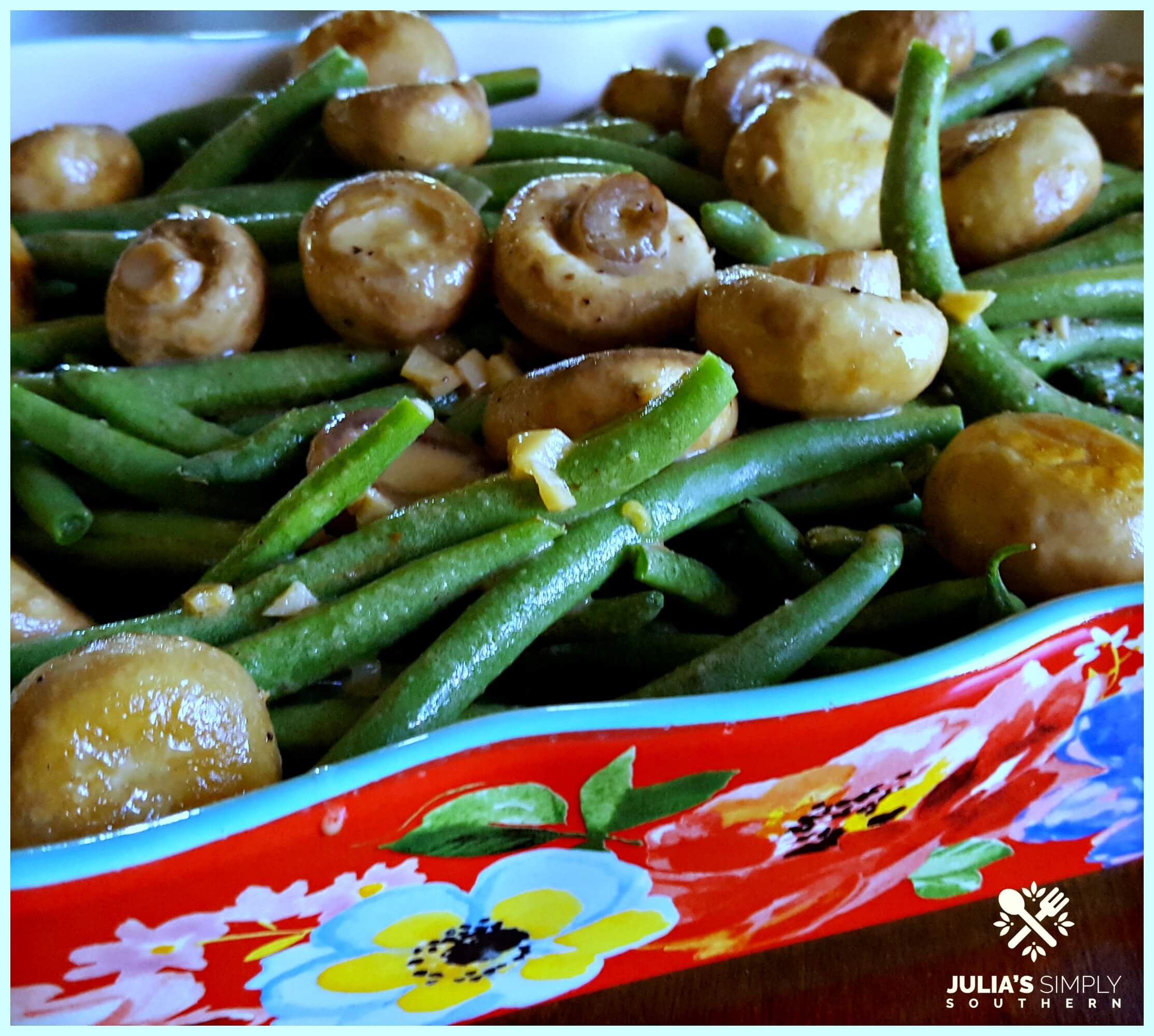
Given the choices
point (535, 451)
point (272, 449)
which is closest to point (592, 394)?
point (535, 451)

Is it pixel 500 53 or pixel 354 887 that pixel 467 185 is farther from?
pixel 354 887

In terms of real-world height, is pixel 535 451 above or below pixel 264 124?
below

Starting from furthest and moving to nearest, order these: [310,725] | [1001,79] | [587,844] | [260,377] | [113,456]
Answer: [1001,79] < [260,377] < [113,456] < [310,725] < [587,844]

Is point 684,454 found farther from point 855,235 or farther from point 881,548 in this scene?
point 855,235

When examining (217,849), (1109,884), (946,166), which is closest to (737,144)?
(946,166)

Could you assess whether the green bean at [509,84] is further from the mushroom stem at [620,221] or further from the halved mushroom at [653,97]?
the mushroom stem at [620,221]

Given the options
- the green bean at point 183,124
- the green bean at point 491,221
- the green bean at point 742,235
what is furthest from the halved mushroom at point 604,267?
the green bean at point 183,124
